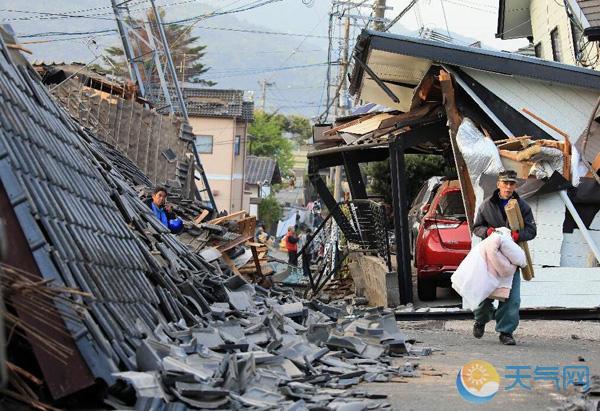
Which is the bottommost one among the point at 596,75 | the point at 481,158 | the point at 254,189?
the point at 254,189

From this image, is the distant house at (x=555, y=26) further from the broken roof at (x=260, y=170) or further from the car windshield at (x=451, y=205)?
the broken roof at (x=260, y=170)

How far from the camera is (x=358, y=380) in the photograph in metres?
8.23

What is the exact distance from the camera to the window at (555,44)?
84.4 ft

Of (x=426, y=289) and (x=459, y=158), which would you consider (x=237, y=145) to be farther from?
(x=459, y=158)

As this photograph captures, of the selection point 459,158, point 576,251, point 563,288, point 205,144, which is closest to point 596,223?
point 576,251

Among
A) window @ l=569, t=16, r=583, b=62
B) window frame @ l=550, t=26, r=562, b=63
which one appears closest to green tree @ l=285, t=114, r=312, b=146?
window frame @ l=550, t=26, r=562, b=63

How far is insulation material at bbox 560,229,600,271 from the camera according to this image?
1436cm

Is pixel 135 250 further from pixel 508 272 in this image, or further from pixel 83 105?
pixel 83 105

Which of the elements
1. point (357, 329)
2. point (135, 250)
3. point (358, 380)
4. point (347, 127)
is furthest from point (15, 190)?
point (347, 127)

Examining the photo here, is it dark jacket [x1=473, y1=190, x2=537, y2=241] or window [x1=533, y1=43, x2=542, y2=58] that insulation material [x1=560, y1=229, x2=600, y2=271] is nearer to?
dark jacket [x1=473, y1=190, x2=537, y2=241]

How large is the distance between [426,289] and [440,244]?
100cm

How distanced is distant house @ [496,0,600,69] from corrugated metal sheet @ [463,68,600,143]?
3956 millimetres

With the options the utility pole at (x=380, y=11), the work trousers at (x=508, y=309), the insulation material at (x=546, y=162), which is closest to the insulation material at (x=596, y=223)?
the insulation material at (x=546, y=162)

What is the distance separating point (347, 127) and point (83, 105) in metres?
5.73
